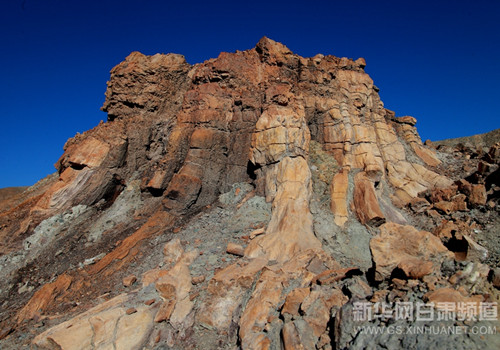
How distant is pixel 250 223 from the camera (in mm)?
12234

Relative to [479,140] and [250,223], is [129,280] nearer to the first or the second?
[250,223]

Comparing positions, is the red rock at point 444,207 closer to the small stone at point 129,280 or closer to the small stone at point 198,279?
the small stone at point 198,279

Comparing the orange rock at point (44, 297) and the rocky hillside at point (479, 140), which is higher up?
the rocky hillside at point (479, 140)

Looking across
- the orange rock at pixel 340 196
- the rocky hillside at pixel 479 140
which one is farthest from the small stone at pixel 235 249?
the rocky hillside at pixel 479 140

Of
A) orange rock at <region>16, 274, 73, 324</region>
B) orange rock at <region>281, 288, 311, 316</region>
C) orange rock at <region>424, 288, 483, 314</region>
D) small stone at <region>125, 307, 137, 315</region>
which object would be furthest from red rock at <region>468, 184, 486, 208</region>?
orange rock at <region>16, 274, 73, 324</region>

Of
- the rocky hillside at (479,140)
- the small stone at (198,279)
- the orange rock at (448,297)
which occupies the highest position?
the rocky hillside at (479,140)

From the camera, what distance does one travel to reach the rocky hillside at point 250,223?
7.08 meters

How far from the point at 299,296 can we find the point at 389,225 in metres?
3.27

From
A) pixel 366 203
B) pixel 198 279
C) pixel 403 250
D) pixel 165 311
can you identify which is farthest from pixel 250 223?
pixel 403 250

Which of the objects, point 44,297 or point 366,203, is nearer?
point 44,297

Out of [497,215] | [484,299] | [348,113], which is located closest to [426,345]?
[484,299]

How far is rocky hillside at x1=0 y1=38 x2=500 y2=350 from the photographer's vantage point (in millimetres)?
7082

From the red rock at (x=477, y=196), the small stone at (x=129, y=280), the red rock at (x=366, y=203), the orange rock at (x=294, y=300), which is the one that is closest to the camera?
the orange rock at (x=294, y=300)

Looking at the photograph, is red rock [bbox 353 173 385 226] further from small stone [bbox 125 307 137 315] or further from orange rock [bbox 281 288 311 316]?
small stone [bbox 125 307 137 315]
